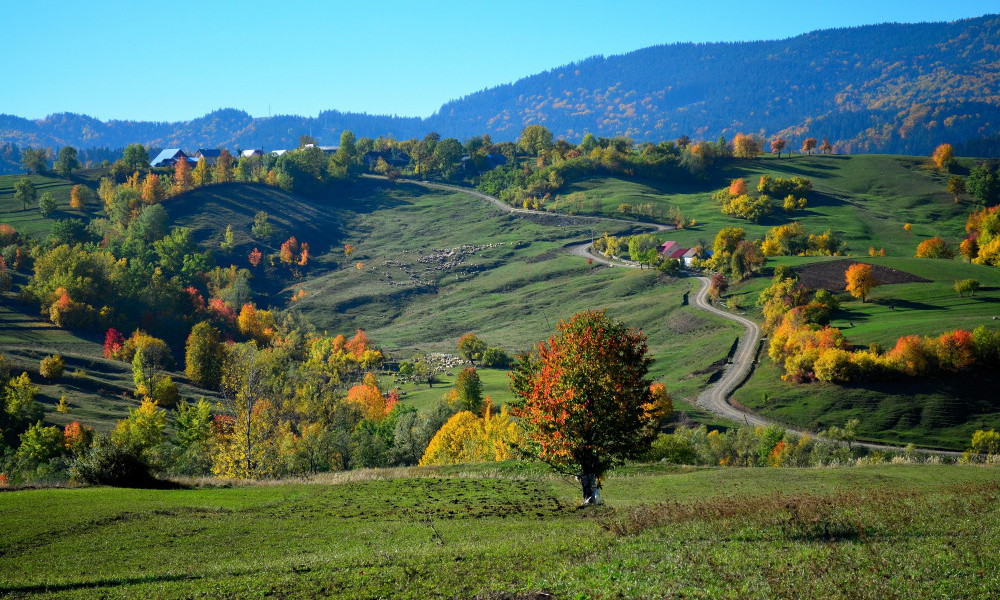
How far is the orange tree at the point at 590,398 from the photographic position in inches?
1522

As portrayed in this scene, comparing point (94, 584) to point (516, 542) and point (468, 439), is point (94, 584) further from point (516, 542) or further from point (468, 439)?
point (468, 439)

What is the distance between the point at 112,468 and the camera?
4662 centimetres

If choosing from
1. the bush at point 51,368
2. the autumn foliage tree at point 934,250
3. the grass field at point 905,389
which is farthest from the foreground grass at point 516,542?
the autumn foliage tree at point 934,250

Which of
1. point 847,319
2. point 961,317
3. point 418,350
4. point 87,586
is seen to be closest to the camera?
point 87,586

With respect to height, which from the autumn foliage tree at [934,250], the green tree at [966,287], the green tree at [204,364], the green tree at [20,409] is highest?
the autumn foliage tree at [934,250]

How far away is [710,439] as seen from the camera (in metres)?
92.8

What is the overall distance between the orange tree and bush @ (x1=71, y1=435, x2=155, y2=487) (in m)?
29.7

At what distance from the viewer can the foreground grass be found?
799 inches

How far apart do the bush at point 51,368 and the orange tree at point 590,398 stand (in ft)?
Answer: 404

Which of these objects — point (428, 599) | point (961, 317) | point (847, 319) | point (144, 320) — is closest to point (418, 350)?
point (144, 320)

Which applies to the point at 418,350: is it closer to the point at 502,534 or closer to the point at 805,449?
the point at 805,449

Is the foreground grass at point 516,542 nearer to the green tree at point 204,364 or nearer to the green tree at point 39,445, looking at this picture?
the green tree at point 39,445

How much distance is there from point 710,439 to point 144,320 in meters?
173

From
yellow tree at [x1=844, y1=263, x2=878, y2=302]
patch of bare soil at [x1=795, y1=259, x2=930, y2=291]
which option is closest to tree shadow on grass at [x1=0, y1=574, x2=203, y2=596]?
yellow tree at [x1=844, y1=263, x2=878, y2=302]
